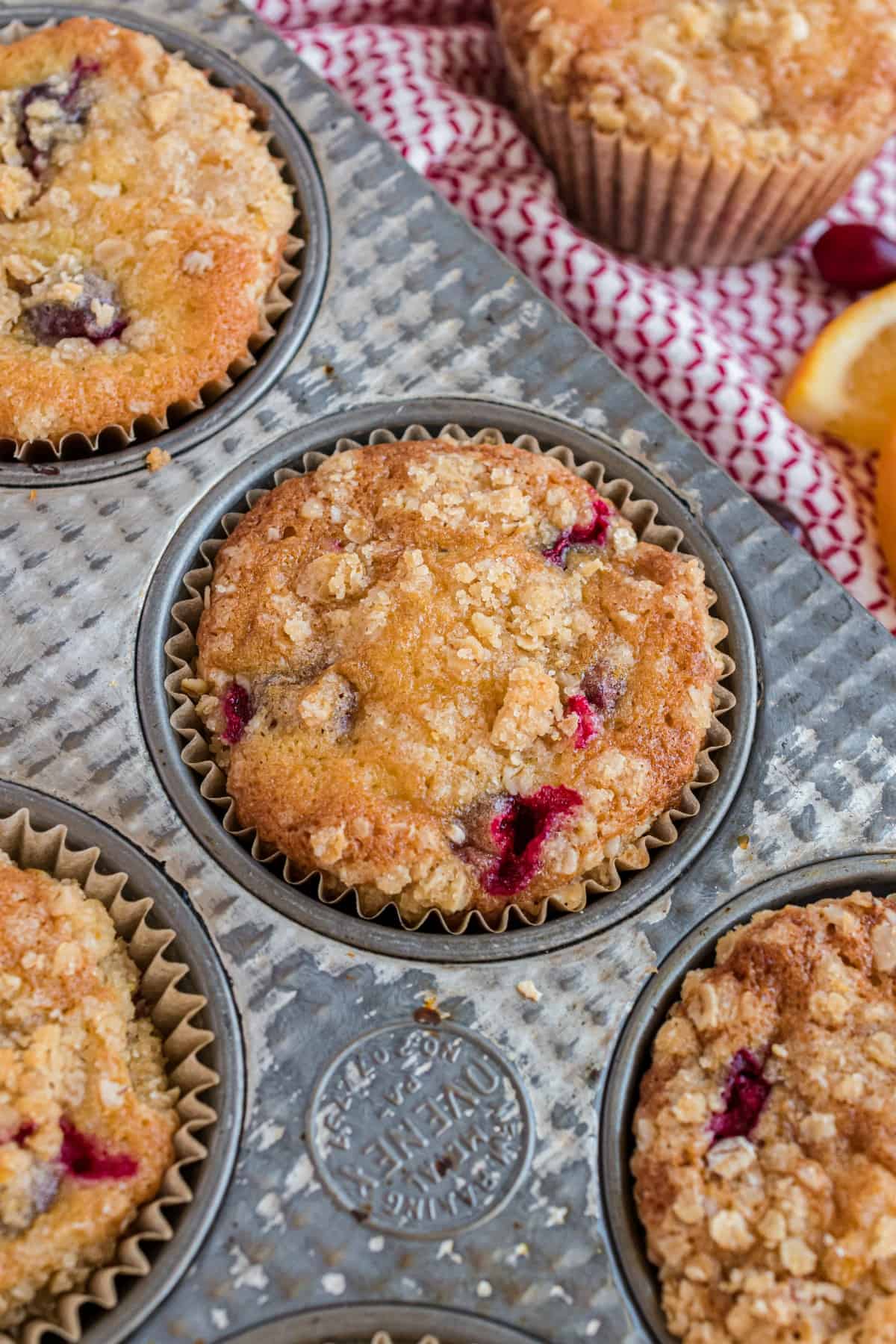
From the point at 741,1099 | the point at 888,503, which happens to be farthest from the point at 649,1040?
the point at 888,503

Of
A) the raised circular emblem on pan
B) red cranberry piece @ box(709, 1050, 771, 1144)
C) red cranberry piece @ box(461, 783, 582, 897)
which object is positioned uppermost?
red cranberry piece @ box(461, 783, 582, 897)

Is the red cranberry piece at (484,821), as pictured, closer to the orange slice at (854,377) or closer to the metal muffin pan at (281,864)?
the metal muffin pan at (281,864)

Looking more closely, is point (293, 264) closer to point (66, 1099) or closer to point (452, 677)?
point (452, 677)

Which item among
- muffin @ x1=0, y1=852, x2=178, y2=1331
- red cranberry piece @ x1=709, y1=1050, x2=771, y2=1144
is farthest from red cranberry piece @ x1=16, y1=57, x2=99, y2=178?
red cranberry piece @ x1=709, y1=1050, x2=771, y2=1144

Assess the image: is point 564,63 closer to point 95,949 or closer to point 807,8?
point 807,8

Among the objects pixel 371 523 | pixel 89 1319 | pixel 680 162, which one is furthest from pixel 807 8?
pixel 89 1319

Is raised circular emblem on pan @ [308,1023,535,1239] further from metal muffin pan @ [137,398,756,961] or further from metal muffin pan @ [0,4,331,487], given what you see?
metal muffin pan @ [0,4,331,487]
